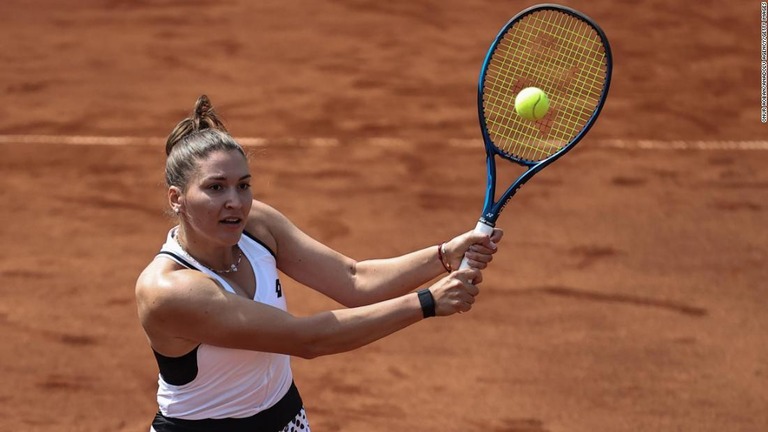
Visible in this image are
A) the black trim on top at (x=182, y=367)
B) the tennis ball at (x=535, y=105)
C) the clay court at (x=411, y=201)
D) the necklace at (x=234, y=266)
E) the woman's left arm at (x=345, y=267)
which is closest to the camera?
the black trim on top at (x=182, y=367)

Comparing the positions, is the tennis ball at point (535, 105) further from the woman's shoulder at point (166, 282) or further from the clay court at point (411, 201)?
the clay court at point (411, 201)

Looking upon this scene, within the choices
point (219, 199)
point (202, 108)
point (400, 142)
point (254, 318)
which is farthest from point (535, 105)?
point (400, 142)

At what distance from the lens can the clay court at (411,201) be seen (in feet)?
20.5

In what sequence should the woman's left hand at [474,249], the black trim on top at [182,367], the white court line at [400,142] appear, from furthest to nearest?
the white court line at [400,142] < the woman's left hand at [474,249] < the black trim on top at [182,367]

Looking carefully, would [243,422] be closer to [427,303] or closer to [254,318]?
[254,318]

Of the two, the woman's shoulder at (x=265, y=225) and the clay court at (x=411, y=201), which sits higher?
the woman's shoulder at (x=265, y=225)

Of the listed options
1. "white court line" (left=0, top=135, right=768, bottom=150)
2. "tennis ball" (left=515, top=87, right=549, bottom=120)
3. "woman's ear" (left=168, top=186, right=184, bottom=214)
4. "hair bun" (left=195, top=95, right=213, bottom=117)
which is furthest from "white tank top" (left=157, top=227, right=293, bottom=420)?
"white court line" (left=0, top=135, right=768, bottom=150)

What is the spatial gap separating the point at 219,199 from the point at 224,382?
1.92 ft

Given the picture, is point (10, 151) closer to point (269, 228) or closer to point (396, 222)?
point (396, 222)

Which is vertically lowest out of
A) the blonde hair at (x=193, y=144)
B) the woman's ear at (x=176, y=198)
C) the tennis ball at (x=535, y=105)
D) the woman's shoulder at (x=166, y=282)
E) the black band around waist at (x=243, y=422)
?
the black band around waist at (x=243, y=422)

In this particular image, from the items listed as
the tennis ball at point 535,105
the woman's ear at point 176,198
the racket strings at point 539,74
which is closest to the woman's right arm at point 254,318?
the woman's ear at point 176,198

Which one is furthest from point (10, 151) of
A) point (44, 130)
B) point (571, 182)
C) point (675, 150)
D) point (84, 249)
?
point (675, 150)

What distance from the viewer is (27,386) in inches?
249

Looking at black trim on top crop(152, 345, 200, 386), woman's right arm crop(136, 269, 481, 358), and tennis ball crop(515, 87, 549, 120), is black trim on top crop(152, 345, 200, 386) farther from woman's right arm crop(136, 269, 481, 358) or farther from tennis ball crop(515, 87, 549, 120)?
tennis ball crop(515, 87, 549, 120)
